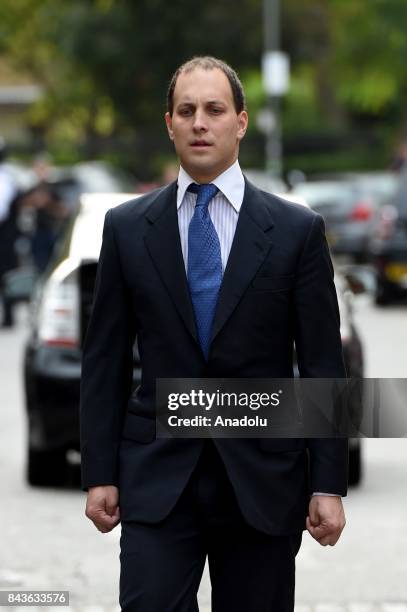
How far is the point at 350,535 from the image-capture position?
26.7ft

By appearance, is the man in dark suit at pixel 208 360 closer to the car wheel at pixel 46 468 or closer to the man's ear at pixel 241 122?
the man's ear at pixel 241 122

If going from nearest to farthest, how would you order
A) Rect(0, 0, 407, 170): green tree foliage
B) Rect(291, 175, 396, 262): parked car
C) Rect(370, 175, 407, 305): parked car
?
Rect(370, 175, 407, 305): parked car
Rect(291, 175, 396, 262): parked car
Rect(0, 0, 407, 170): green tree foliage

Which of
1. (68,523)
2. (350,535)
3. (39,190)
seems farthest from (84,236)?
(39,190)

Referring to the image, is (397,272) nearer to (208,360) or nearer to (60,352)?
(60,352)

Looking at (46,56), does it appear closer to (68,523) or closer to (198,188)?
(68,523)

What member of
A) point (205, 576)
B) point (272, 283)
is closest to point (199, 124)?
point (272, 283)

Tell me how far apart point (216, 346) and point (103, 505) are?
0.45 m

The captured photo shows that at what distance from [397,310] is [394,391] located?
58.9 ft

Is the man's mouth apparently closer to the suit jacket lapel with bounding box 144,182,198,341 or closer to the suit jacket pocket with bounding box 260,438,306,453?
the suit jacket lapel with bounding box 144,182,198,341

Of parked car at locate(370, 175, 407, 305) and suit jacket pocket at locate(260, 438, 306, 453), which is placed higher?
parked car at locate(370, 175, 407, 305)

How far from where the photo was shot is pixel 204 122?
4.11 m

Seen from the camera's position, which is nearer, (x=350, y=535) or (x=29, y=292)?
(x=350, y=535)

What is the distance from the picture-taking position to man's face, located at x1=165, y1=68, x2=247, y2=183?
4.13 meters

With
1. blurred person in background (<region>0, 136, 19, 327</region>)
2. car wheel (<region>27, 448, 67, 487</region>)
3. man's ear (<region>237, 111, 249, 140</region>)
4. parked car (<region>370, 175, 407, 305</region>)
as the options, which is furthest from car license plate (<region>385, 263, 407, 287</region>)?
man's ear (<region>237, 111, 249, 140</region>)
